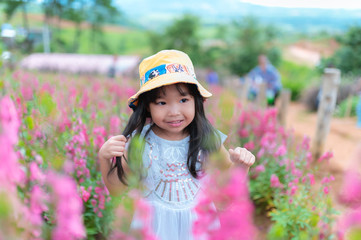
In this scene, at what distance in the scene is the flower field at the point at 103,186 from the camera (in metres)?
0.61

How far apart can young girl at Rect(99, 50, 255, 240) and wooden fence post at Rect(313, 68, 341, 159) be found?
413 cm

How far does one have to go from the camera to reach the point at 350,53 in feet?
48.4

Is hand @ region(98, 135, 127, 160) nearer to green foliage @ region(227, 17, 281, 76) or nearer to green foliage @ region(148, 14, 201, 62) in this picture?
green foliage @ region(148, 14, 201, 62)

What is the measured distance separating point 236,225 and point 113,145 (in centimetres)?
92

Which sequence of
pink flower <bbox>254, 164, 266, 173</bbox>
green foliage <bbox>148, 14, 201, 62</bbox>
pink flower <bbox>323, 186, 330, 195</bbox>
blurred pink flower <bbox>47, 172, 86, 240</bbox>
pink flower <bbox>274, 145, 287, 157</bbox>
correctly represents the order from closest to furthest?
1. blurred pink flower <bbox>47, 172, 86, 240</bbox>
2. pink flower <bbox>323, 186, 330, 195</bbox>
3. pink flower <bbox>274, 145, 287, 157</bbox>
4. pink flower <bbox>254, 164, 266, 173</bbox>
5. green foliage <bbox>148, 14, 201, 62</bbox>

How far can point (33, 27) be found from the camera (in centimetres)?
4000

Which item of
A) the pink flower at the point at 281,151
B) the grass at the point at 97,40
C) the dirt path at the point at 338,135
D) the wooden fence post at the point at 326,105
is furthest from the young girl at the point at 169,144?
the grass at the point at 97,40

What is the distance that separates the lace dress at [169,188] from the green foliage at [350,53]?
1476 centimetres

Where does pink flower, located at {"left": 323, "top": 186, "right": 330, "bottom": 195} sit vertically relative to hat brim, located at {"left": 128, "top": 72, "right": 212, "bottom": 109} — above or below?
below

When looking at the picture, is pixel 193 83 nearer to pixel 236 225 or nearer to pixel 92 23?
pixel 236 225

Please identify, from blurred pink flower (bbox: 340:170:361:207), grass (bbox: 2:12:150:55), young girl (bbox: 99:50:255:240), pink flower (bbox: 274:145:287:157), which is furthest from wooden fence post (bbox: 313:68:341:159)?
grass (bbox: 2:12:150:55)

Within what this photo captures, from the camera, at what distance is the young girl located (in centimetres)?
147

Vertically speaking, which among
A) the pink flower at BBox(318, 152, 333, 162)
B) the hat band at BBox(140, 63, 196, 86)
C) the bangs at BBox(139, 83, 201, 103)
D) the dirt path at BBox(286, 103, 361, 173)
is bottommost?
the dirt path at BBox(286, 103, 361, 173)

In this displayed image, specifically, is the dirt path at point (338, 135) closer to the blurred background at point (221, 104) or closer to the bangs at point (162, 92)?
the blurred background at point (221, 104)
